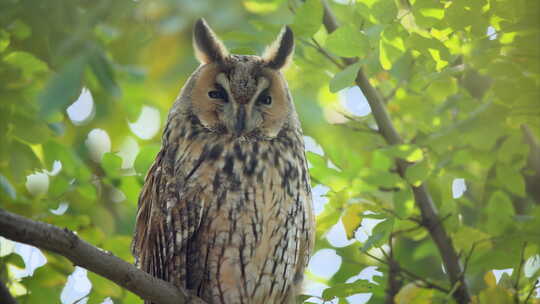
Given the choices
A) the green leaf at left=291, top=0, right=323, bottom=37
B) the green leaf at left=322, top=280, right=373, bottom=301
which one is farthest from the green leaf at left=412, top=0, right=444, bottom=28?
the green leaf at left=322, top=280, right=373, bottom=301

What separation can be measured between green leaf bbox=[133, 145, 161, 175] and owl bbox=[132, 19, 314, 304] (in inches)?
2.7

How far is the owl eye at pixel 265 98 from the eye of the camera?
283cm

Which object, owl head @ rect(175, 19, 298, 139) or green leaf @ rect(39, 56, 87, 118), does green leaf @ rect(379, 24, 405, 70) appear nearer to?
owl head @ rect(175, 19, 298, 139)

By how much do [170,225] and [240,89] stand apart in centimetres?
63

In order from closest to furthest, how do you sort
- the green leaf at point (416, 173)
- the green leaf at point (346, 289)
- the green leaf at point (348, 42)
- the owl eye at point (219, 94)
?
the green leaf at point (346, 289) < the green leaf at point (348, 42) < the green leaf at point (416, 173) < the owl eye at point (219, 94)

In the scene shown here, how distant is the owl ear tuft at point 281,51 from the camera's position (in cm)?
280

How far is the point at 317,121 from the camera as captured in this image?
319cm

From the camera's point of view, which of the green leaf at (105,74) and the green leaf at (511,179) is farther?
the green leaf at (511,179)

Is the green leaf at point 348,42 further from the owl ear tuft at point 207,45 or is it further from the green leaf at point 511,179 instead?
the green leaf at point 511,179

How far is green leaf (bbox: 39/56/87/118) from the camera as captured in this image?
1706 millimetres

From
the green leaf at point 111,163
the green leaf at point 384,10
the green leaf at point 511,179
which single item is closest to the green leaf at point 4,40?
the green leaf at point 111,163

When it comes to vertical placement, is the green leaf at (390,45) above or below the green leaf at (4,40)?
below

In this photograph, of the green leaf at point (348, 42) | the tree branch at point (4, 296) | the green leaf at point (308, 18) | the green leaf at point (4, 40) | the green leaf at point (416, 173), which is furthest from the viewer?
the green leaf at point (4, 40)

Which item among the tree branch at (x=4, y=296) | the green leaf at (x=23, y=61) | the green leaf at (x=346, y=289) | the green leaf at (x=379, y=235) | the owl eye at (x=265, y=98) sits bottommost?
the green leaf at (x=346, y=289)
